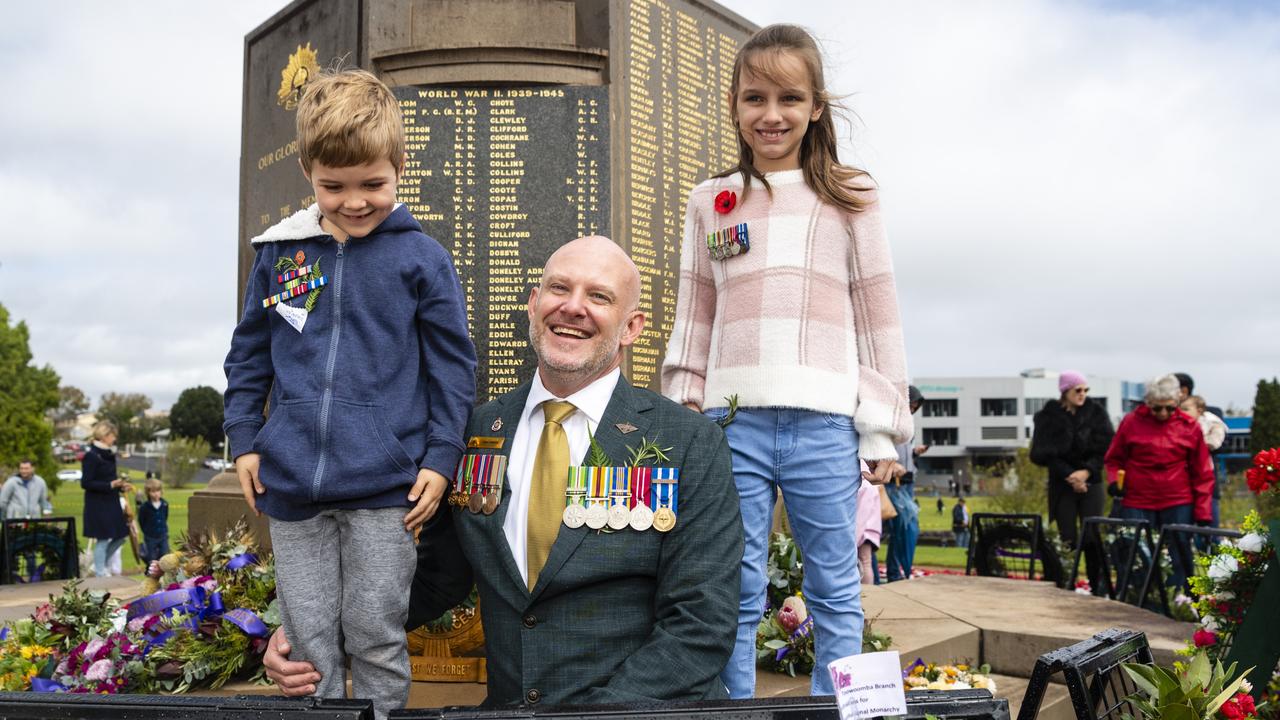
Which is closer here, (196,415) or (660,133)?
(660,133)

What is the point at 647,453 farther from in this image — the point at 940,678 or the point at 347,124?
the point at 940,678

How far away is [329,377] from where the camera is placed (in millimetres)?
2350

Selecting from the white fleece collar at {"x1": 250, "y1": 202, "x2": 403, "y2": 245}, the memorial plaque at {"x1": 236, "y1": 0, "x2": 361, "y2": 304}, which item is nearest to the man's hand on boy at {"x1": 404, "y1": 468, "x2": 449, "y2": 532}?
the white fleece collar at {"x1": 250, "y1": 202, "x2": 403, "y2": 245}

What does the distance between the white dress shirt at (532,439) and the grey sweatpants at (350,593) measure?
0.30m

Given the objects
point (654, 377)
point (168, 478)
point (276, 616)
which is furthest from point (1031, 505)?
point (168, 478)

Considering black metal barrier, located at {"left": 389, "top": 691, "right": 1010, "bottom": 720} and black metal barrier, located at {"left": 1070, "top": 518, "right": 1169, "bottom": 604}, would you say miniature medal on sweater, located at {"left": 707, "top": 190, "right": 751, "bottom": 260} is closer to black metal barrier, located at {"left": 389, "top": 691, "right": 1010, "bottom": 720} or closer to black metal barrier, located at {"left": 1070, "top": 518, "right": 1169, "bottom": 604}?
black metal barrier, located at {"left": 389, "top": 691, "right": 1010, "bottom": 720}

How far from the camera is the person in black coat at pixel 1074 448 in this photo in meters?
7.98

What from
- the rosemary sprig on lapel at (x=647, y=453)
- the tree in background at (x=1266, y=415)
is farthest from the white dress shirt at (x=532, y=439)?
the tree in background at (x=1266, y=415)

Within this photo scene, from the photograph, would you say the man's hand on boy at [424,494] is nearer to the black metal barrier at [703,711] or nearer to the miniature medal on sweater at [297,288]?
the miniature medal on sweater at [297,288]

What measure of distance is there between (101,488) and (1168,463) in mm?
11824

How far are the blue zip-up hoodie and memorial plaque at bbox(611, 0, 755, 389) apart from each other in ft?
9.17

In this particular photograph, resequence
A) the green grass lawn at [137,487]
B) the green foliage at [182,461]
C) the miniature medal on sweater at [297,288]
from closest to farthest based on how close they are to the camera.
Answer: the miniature medal on sweater at [297,288]
the green grass lawn at [137,487]
the green foliage at [182,461]

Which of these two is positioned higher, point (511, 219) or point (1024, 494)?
point (511, 219)

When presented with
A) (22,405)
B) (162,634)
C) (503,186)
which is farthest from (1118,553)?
(22,405)
